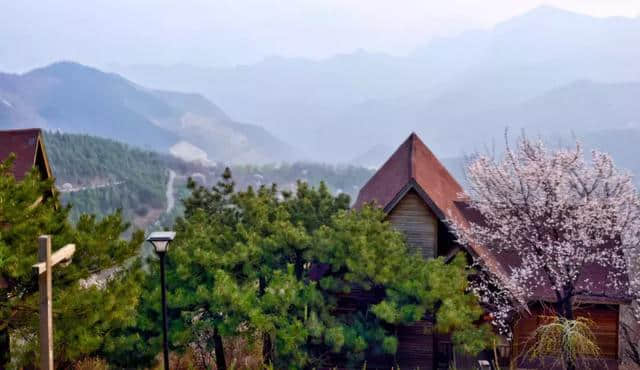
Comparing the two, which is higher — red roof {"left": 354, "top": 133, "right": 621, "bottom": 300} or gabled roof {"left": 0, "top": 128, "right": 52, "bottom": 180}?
gabled roof {"left": 0, "top": 128, "right": 52, "bottom": 180}

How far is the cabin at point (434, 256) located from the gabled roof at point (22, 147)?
8695 millimetres

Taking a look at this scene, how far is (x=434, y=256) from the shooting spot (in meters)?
14.2

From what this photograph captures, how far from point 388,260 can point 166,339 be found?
468 centimetres

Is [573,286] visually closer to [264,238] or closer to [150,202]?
[264,238]

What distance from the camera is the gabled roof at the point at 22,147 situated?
14328 mm

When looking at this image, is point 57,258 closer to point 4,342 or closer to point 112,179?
point 4,342

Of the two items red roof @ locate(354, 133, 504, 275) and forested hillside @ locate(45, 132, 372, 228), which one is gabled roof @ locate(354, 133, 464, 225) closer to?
red roof @ locate(354, 133, 504, 275)

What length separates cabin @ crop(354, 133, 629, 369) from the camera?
45.1ft

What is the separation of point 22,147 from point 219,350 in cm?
731

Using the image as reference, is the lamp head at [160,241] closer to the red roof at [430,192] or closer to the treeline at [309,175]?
the red roof at [430,192]

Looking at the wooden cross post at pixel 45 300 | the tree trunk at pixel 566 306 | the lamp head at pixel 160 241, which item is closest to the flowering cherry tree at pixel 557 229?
the tree trunk at pixel 566 306

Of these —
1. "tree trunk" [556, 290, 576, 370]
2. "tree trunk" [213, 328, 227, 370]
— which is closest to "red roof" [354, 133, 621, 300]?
"tree trunk" [556, 290, 576, 370]

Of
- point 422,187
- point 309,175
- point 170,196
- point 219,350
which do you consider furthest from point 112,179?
point 422,187

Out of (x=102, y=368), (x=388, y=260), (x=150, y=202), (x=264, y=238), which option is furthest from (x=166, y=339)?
(x=150, y=202)
